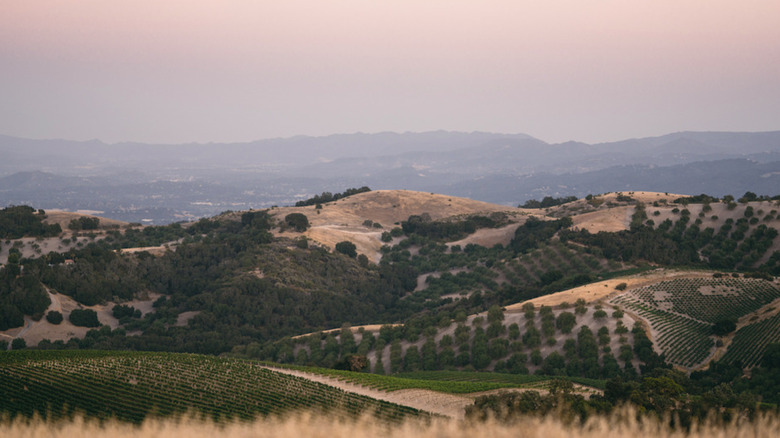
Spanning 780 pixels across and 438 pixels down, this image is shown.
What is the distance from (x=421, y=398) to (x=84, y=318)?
177 feet

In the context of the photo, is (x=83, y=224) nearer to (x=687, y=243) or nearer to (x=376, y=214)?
(x=376, y=214)

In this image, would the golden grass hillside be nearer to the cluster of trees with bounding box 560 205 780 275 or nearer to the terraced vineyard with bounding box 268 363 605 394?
the terraced vineyard with bounding box 268 363 605 394

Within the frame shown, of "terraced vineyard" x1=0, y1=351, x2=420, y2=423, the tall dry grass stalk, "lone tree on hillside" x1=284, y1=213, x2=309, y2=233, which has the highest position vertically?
the tall dry grass stalk

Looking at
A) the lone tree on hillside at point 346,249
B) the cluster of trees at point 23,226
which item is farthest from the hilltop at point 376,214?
the cluster of trees at point 23,226

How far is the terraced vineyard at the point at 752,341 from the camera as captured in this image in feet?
132

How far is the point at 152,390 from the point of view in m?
30.2

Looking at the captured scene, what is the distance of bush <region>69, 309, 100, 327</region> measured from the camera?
68.0 meters

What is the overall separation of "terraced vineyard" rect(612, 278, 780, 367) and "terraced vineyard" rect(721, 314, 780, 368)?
2.13m

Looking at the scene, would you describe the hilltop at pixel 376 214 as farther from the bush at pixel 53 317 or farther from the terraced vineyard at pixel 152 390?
the terraced vineyard at pixel 152 390

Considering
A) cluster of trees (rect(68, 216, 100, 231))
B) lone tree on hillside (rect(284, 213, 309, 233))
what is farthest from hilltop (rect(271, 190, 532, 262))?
cluster of trees (rect(68, 216, 100, 231))

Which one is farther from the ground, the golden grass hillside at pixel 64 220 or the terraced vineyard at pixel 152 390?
the golden grass hillside at pixel 64 220

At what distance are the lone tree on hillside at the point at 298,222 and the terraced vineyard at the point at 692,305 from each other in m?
68.3

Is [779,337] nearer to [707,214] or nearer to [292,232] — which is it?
[707,214]

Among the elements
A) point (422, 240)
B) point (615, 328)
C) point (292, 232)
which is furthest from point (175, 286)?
point (615, 328)
